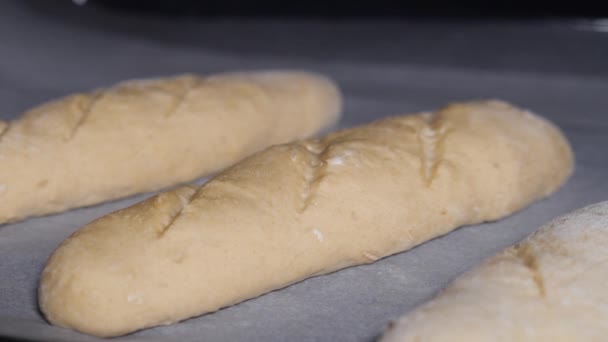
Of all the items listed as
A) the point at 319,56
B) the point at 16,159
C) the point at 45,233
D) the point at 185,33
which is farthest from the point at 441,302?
the point at 185,33

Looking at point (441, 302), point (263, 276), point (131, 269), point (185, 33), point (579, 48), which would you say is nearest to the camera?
point (441, 302)

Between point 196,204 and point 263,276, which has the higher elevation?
point 196,204

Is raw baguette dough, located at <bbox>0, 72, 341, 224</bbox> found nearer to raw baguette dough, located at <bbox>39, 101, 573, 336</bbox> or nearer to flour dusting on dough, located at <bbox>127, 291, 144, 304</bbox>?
raw baguette dough, located at <bbox>39, 101, 573, 336</bbox>

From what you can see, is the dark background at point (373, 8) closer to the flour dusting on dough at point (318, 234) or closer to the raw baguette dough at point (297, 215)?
the raw baguette dough at point (297, 215)

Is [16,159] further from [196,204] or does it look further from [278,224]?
[278,224]

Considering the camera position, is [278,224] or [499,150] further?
[499,150]

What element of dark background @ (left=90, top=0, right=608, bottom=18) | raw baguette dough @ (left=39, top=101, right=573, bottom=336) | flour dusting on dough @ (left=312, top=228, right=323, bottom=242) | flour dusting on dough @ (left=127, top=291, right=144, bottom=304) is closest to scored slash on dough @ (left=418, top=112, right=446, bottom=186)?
raw baguette dough @ (left=39, top=101, right=573, bottom=336)

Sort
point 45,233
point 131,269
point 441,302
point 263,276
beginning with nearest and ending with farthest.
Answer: point 441,302 < point 131,269 < point 263,276 < point 45,233
